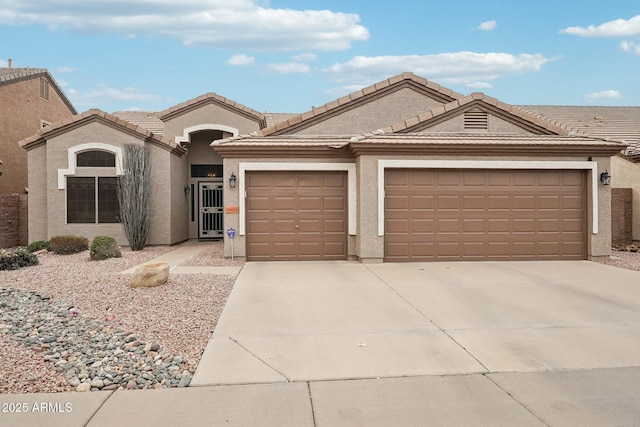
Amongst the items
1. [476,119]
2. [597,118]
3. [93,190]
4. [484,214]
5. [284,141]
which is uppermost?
[597,118]

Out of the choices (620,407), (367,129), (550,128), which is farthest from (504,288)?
(367,129)

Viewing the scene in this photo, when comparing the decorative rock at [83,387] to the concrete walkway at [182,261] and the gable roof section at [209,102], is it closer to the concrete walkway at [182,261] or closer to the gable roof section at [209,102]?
the concrete walkway at [182,261]

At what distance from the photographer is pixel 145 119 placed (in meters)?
23.1

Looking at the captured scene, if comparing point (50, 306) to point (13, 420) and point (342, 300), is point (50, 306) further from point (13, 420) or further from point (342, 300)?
point (342, 300)

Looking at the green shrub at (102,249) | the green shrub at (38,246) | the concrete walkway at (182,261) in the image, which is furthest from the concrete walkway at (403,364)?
the green shrub at (38,246)

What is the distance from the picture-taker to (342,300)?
802cm

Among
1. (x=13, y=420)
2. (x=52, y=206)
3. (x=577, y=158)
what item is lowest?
(x=13, y=420)

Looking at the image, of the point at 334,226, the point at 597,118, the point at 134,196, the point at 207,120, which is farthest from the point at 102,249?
the point at 597,118

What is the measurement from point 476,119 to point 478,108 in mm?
296

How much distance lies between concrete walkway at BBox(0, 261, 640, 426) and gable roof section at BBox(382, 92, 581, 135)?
5.33 m

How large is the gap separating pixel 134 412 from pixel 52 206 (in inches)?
543

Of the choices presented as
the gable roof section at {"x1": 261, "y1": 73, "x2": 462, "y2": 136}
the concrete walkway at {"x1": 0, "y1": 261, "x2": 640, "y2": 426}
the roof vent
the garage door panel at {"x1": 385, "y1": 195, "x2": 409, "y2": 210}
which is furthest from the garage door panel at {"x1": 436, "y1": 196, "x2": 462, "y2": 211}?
the gable roof section at {"x1": 261, "y1": 73, "x2": 462, "y2": 136}

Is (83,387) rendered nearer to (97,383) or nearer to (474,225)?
(97,383)

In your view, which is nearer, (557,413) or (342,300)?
(557,413)
